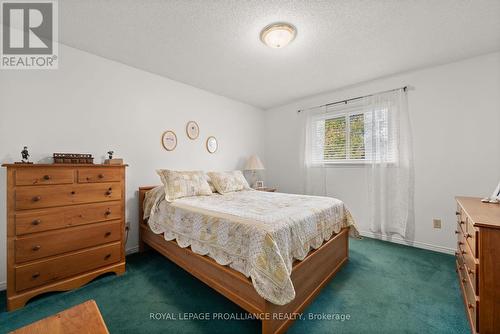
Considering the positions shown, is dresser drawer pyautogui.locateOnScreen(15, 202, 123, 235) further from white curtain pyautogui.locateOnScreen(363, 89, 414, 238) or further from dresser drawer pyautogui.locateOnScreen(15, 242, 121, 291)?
white curtain pyautogui.locateOnScreen(363, 89, 414, 238)

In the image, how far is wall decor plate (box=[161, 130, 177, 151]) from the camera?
3003 millimetres

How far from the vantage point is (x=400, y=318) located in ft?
5.06

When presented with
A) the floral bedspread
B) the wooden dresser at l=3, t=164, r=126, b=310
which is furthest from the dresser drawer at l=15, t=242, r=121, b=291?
the floral bedspread

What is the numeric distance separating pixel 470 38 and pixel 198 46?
2859 millimetres

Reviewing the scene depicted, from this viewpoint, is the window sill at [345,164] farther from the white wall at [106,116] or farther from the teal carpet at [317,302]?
the white wall at [106,116]

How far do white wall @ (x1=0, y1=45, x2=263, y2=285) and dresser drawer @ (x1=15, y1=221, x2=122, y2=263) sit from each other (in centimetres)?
48

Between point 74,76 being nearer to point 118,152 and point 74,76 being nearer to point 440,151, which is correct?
point 118,152

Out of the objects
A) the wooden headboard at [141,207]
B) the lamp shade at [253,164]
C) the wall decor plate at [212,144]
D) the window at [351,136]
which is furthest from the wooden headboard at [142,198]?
the window at [351,136]

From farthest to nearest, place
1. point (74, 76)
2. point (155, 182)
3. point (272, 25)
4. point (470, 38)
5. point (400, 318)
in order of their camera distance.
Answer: point (155, 182), point (74, 76), point (470, 38), point (272, 25), point (400, 318)

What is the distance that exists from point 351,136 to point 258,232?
9.20 ft

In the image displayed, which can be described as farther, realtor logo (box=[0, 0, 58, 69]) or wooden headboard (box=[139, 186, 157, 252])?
wooden headboard (box=[139, 186, 157, 252])

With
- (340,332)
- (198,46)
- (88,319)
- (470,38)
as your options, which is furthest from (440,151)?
(88,319)

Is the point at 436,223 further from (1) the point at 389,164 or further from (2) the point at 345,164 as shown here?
(2) the point at 345,164

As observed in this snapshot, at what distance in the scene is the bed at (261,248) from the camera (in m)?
1.29
